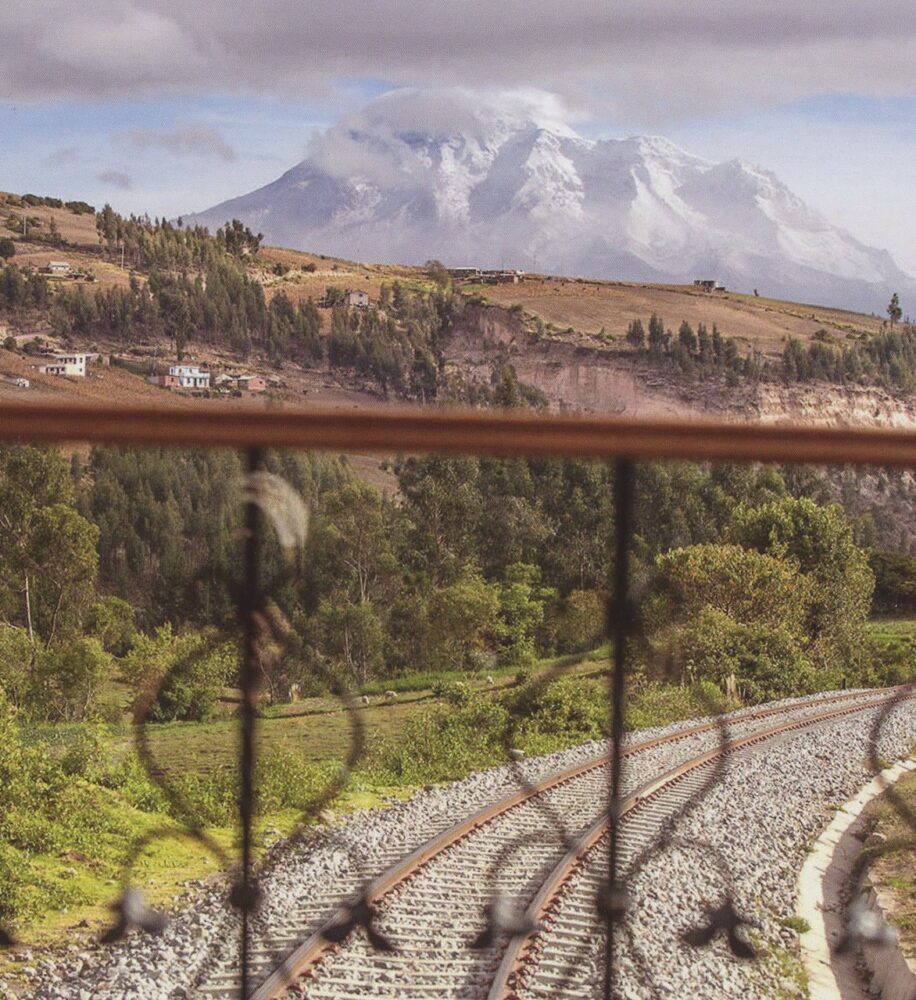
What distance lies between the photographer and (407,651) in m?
2.02

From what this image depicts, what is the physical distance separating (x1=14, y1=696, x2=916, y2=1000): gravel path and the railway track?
0.06 metres

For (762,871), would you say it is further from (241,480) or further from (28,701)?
(241,480)

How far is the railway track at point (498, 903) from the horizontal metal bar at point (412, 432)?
0.54 metres

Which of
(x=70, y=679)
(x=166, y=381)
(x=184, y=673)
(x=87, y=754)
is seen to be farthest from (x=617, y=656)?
(x=166, y=381)

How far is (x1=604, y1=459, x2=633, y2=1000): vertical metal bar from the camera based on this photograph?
5.56 feet

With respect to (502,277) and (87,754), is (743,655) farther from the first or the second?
(502,277)

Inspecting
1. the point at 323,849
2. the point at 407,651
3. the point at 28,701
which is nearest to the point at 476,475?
the point at 407,651

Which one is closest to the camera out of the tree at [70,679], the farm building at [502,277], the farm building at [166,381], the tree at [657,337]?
the tree at [70,679]

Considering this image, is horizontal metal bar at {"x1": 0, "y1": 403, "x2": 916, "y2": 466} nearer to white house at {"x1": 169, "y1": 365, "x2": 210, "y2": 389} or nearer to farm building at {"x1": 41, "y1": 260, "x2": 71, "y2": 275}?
white house at {"x1": 169, "y1": 365, "x2": 210, "y2": 389}

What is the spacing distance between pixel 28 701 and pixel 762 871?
216 centimetres

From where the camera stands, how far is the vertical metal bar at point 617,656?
5.56ft

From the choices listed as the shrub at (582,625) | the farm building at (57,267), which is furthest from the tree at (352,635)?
the farm building at (57,267)

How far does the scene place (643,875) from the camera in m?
2.72

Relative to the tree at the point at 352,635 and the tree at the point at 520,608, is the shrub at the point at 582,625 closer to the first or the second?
the tree at the point at 520,608
